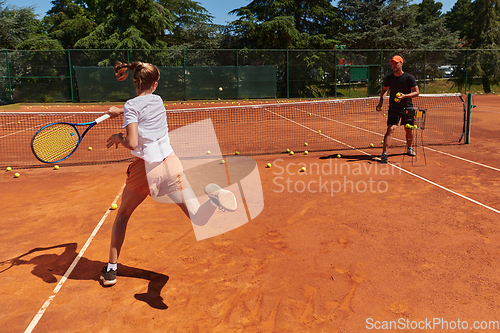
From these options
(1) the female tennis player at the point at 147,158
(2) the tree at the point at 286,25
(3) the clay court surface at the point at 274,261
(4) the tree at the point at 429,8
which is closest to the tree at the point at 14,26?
(2) the tree at the point at 286,25

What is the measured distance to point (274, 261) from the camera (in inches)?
154

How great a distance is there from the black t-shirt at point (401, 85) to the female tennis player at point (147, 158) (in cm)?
573

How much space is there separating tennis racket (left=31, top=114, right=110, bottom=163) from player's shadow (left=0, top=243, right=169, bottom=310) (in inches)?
40.0

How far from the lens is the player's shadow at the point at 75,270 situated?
11.4 feet

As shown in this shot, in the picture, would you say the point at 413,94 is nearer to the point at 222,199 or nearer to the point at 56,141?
the point at 222,199

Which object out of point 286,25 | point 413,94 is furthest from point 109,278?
point 286,25

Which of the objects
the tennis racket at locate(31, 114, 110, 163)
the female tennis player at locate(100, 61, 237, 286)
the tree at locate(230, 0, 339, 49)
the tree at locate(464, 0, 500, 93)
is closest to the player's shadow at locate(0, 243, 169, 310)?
the female tennis player at locate(100, 61, 237, 286)

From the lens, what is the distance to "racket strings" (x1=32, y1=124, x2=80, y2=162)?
4.21 m

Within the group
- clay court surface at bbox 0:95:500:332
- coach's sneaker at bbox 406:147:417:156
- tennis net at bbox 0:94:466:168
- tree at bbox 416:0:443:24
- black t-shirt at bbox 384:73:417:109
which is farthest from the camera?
tree at bbox 416:0:443:24

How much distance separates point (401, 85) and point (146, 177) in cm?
604

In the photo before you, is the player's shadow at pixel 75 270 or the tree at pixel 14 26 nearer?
the player's shadow at pixel 75 270

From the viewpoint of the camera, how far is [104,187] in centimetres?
644

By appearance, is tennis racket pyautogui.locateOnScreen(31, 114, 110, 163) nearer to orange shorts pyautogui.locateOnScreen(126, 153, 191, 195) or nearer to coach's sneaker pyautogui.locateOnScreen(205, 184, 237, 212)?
orange shorts pyautogui.locateOnScreen(126, 153, 191, 195)

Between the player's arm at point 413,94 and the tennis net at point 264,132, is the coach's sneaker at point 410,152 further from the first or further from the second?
the player's arm at point 413,94
